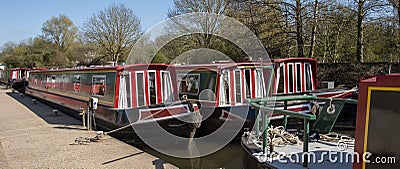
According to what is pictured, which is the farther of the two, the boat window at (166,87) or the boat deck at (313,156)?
the boat window at (166,87)

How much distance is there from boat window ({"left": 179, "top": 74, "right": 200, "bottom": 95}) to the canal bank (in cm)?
A: 376

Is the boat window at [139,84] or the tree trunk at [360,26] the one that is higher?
the tree trunk at [360,26]

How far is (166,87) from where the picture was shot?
422 inches

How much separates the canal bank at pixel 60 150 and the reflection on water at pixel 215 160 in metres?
1.27

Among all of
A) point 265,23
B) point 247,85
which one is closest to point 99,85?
point 247,85

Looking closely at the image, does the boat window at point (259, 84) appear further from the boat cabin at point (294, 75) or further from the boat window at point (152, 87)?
the boat window at point (152, 87)

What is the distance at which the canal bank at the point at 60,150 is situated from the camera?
6.42 m

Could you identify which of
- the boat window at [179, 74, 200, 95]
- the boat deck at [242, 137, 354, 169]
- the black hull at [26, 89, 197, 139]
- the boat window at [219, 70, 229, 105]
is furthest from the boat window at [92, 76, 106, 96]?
the boat deck at [242, 137, 354, 169]

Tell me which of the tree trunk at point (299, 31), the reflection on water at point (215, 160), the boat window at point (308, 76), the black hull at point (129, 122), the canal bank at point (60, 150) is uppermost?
the tree trunk at point (299, 31)

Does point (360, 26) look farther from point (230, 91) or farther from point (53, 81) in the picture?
point (53, 81)

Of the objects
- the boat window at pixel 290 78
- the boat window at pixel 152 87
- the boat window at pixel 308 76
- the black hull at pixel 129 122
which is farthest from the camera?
the boat window at pixel 308 76

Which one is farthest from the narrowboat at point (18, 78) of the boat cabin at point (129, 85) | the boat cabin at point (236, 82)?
the boat cabin at point (236, 82)

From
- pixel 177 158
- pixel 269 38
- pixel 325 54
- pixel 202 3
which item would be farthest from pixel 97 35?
pixel 177 158

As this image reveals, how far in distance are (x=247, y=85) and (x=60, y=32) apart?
3752 cm
